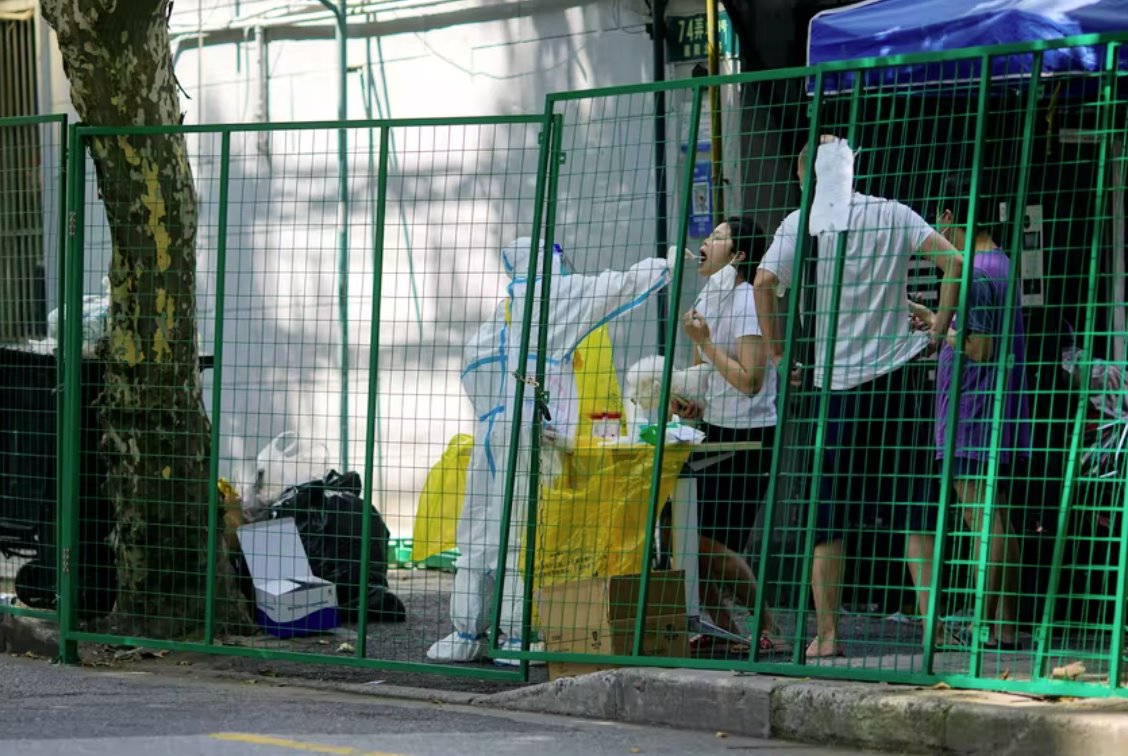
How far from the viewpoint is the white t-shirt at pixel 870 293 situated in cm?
679

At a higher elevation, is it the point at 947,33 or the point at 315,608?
the point at 947,33

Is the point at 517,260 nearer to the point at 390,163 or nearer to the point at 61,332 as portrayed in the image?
the point at 61,332

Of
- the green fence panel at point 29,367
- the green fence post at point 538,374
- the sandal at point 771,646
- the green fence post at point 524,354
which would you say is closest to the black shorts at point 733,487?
the sandal at point 771,646

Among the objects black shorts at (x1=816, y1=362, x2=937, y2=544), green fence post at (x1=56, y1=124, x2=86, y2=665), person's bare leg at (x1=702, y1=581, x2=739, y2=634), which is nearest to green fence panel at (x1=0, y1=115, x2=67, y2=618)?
green fence post at (x1=56, y1=124, x2=86, y2=665)

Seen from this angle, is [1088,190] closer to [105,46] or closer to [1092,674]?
[1092,674]

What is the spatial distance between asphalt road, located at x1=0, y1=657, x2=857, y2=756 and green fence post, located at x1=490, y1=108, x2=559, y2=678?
0.51 m

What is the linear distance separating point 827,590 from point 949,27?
2.84m

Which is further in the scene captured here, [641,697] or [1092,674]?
[641,697]

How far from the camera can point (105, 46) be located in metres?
8.57

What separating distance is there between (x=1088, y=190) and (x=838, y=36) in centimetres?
265

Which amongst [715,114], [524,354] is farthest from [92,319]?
[715,114]

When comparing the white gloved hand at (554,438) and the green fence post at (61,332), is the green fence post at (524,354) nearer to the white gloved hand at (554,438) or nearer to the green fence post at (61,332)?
the white gloved hand at (554,438)

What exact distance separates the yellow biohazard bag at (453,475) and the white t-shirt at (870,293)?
1118 mm

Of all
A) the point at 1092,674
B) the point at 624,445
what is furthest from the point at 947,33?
the point at 1092,674
